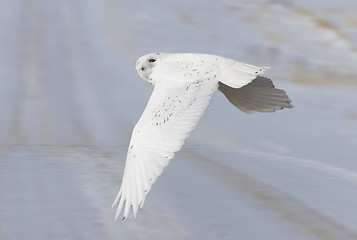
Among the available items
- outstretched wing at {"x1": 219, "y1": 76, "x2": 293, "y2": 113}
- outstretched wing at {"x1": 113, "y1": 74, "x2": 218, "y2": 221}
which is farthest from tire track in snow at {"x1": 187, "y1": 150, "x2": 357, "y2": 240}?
outstretched wing at {"x1": 113, "y1": 74, "x2": 218, "y2": 221}

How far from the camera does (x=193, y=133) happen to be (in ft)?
20.1

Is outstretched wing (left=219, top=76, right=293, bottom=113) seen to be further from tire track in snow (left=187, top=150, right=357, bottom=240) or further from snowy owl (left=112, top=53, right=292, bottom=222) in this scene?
tire track in snow (left=187, top=150, right=357, bottom=240)

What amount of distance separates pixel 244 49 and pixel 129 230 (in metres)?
5.11

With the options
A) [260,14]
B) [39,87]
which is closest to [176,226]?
[39,87]

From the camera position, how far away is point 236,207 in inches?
167

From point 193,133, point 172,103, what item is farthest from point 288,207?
point 193,133

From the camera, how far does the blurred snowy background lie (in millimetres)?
4055

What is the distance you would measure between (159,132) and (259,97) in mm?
898

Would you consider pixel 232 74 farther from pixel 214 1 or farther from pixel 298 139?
pixel 214 1

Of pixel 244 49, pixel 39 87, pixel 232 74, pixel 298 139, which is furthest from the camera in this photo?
pixel 244 49

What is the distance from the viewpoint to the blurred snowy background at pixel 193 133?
4055 mm

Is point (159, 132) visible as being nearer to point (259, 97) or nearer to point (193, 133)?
point (259, 97)

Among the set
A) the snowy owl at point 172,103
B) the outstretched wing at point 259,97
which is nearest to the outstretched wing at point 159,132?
the snowy owl at point 172,103

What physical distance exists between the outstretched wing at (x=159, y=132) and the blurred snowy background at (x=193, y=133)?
0.68m
